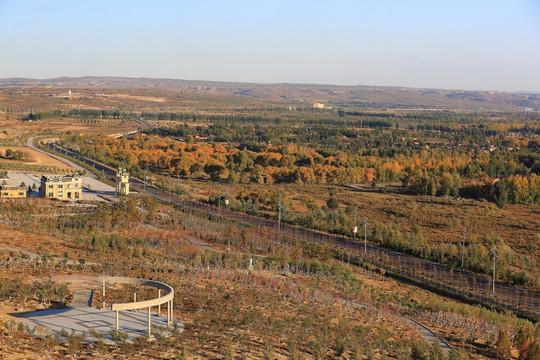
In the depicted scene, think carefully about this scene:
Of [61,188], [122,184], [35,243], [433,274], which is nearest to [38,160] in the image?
[61,188]

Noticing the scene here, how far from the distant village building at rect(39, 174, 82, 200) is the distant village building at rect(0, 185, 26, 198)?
1689mm

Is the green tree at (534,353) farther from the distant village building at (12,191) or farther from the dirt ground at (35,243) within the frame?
the distant village building at (12,191)

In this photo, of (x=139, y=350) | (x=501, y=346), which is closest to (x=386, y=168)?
(x=501, y=346)

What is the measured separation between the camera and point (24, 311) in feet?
72.1

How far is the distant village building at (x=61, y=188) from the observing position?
164ft

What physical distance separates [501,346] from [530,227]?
28790mm

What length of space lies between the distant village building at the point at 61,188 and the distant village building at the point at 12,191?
1689 millimetres

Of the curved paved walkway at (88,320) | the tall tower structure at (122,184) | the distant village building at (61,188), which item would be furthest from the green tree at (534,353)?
the distant village building at (61,188)

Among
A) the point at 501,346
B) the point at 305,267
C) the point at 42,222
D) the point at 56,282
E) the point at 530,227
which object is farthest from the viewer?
the point at 530,227

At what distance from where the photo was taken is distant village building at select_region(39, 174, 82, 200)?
50094mm

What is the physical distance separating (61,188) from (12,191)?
3.82 meters

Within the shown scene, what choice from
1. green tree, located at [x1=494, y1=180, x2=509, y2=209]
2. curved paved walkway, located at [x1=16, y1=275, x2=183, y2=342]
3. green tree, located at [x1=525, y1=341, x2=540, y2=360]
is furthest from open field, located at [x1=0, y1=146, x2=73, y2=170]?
green tree, located at [x1=525, y1=341, x2=540, y2=360]

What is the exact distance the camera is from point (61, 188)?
50.3 metres

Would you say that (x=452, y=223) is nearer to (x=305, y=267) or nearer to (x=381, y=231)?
(x=381, y=231)
